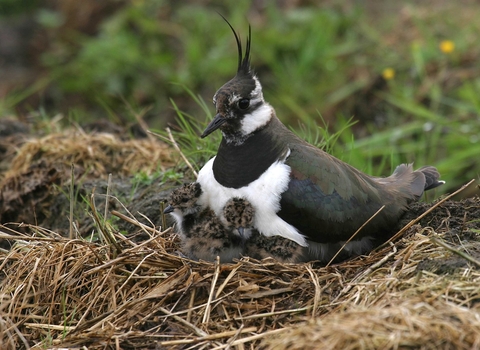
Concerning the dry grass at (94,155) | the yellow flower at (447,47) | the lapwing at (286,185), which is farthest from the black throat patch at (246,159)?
the yellow flower at (447,47)

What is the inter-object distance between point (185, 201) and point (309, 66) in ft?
19.0

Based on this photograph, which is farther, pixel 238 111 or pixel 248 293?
pixel 238 111

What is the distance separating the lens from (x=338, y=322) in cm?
374

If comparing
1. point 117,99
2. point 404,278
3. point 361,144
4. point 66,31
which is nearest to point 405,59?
point 361,144

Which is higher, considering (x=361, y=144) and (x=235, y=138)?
(x=235, y=138)

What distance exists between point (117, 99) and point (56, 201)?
4.47 metres

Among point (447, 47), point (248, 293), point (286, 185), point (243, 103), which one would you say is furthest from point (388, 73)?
point (248, 293)

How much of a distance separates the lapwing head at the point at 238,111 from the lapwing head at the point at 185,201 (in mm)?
381

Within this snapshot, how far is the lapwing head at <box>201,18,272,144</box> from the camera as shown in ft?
17.1

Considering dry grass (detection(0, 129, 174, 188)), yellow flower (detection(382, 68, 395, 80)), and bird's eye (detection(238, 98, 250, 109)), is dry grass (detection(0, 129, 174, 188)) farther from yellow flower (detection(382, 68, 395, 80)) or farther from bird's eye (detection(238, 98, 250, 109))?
yellow flower (detection(382, 68, 395, 80))

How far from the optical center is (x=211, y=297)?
14.6 feet

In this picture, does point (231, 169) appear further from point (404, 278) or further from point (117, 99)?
point (117, 99)

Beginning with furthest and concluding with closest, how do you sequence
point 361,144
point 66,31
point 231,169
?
point 66,31
point 361,144
point 231,169

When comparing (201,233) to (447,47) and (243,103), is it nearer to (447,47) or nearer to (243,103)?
(243,103)
